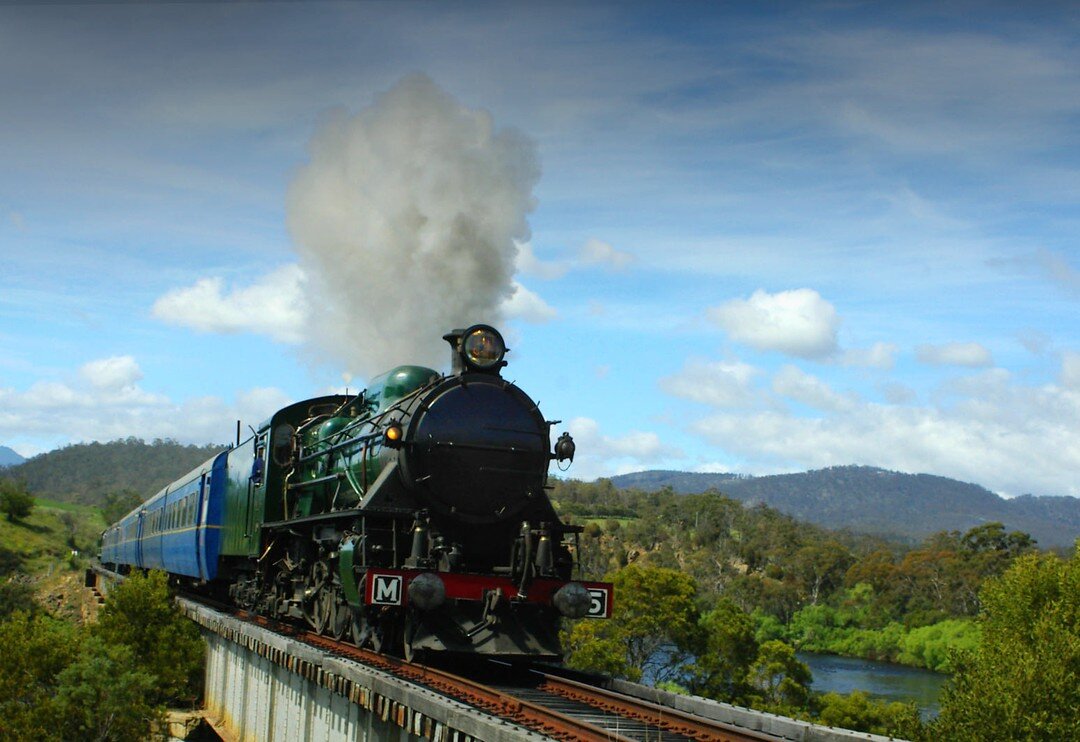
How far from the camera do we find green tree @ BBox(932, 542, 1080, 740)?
26.2 meters

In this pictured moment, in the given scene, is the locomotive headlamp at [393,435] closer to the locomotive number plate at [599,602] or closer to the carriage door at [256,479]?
the locomotive number plate at [599,602]

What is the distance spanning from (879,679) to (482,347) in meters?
58.8

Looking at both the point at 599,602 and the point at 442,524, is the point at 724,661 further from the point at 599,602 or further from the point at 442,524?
the point at 442,524

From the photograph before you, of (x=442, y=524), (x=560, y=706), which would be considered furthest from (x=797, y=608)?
(x=560, y=706)

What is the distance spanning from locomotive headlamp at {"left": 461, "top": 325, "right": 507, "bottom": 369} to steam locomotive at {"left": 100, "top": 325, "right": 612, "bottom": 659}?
0.6 inches

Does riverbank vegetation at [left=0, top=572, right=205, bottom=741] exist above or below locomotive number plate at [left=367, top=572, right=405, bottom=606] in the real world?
below

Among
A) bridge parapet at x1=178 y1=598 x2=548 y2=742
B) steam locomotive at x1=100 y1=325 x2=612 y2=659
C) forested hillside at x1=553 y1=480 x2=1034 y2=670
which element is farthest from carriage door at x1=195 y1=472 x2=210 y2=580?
forested hillside at x1=553 y1=480 x2=1034 y2=670

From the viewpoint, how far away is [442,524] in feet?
46.9

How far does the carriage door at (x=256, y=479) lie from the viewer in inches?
761

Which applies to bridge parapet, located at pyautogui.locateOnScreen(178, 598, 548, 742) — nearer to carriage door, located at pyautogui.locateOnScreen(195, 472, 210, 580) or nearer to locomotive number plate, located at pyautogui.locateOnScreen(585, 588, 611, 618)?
carriage door, located at pyautogui.locateOnScreen(195, 472, 210, 580)

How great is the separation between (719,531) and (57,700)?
326 ft

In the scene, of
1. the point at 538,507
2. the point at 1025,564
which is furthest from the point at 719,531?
Result: the point at 538,507

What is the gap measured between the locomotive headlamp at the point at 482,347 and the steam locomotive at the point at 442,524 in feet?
0.05

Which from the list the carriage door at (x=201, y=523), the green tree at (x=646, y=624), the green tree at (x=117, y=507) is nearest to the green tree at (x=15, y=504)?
the green tree at (x=117, y=507)
